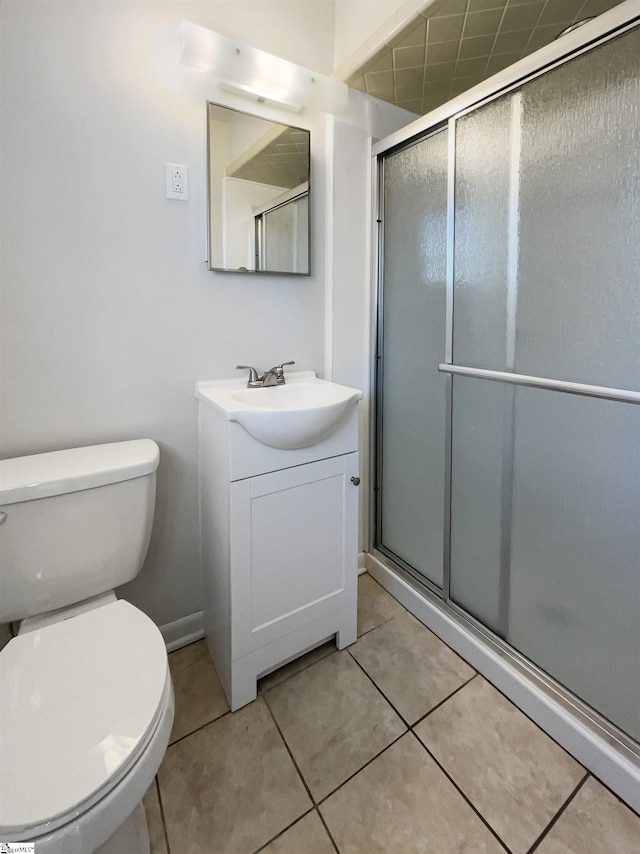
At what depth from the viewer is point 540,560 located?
126 centimetres

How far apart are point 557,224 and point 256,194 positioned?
99 cm

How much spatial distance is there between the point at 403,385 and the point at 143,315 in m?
1.03

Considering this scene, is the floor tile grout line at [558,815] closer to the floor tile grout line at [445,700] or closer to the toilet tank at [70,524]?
the floor tile grout line at [445,700]

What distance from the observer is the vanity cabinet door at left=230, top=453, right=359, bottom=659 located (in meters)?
1.27

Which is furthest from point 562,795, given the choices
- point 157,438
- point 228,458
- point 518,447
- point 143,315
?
point 143,315

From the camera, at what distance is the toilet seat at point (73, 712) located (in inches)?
25.8

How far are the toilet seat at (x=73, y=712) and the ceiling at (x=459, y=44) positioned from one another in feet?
6.23

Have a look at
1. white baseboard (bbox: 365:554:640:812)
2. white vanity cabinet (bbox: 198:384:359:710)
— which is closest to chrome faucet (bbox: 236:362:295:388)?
white vanity cabinet (bbox: 198:384:359:710)

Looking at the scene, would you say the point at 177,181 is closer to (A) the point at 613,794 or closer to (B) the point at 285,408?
(B) the point at 285,408

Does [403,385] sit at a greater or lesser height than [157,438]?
greater

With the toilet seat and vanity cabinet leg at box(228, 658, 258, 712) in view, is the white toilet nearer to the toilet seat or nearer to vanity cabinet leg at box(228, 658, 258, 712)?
the toilet seat

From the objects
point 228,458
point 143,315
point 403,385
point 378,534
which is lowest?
point 378,534

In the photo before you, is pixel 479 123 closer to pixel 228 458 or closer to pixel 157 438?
pixel 228 458

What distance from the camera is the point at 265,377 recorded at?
1.56m
